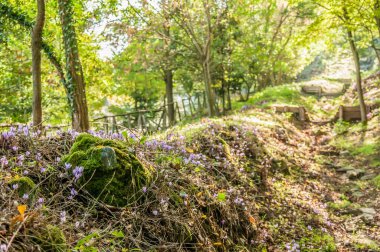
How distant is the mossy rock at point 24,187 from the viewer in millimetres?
2836

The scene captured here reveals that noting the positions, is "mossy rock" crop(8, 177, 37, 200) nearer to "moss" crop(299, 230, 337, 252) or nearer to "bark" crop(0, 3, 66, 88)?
"moss" crop(299, 230, 337, 252)

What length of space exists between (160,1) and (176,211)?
36.6 ft

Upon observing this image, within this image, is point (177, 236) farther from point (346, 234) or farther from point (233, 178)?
point (346, 234)

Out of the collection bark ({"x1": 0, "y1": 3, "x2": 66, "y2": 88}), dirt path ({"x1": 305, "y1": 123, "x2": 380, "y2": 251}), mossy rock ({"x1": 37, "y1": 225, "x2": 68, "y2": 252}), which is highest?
bark ({"x1": 0, "y1": 3, "x2": 66, "y2": 88})

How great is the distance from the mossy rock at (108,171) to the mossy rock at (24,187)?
433 mm

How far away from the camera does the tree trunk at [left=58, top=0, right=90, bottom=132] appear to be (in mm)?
8828

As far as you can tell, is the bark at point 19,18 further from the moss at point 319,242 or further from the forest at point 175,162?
the moss at point 319,242

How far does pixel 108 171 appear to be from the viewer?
3393 millimetres

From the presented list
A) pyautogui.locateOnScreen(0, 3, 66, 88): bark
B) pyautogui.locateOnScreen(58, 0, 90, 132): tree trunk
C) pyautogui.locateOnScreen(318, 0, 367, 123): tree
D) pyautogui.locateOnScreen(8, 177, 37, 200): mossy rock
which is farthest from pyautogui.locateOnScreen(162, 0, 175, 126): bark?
pyautogui.locateOnScreen(8, 177, 37, 200): mossy rock

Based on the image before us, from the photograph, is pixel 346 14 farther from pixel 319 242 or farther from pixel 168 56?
pixel 319 242

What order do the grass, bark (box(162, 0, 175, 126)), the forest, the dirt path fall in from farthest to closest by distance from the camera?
the grass
bark (box(162, 0, 175, 126))
the dirt path
the forest

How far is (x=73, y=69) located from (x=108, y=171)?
631 centimetres

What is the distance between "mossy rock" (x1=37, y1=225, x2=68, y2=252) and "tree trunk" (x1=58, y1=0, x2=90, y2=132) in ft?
21.6

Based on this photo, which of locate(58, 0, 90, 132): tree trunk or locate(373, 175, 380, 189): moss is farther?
locate(58, 0, 90, 132): tree trunk
